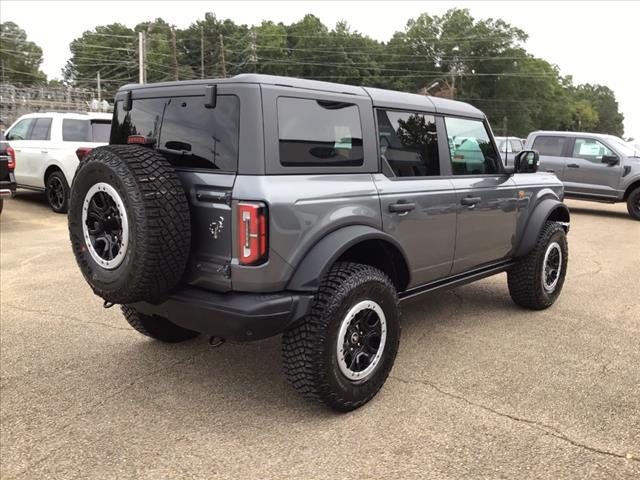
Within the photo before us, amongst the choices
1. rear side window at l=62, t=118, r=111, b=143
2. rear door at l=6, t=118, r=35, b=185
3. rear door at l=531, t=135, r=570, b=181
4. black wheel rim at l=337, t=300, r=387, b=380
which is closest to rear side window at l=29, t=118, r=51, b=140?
rear door at l=6, t=118, r=35, b=185

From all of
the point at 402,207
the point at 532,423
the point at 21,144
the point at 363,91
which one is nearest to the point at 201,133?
the point at 363,91

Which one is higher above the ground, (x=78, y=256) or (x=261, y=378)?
(x=78, y=256)

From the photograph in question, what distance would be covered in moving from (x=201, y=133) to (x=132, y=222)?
67cm

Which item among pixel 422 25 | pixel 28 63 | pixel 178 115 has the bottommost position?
pixel 178 115

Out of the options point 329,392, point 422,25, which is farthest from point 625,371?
point 422,25

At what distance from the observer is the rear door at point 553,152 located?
1300 centimetres

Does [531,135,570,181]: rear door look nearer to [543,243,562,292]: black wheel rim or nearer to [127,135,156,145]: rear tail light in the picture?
[543,243,562,292]: black wheel rim

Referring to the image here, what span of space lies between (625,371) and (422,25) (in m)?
85.1

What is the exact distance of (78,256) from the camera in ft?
10.7

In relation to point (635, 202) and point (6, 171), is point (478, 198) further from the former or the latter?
point (635, 202)

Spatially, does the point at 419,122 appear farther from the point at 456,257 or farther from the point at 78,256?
the point at 78,256

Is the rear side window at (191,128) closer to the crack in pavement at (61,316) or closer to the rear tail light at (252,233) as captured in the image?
the rear tail light at (252,233)

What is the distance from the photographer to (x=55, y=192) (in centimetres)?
1080

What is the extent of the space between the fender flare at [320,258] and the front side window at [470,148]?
4.92ft
